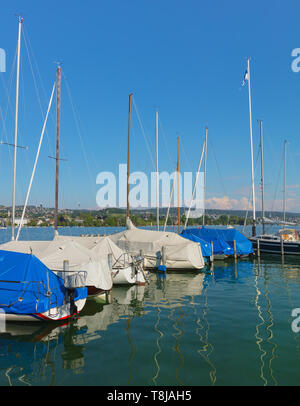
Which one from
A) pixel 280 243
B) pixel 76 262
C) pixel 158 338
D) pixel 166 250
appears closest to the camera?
pixel 158 338

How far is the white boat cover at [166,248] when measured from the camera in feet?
92.2

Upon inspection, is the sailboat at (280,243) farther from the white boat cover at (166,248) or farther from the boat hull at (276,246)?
the white boat cover at (166,248)

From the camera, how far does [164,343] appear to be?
11227mm

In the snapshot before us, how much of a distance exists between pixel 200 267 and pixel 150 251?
192 inches

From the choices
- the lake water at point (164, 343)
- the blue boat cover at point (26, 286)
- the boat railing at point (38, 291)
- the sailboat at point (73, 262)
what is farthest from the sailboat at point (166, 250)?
the boat railing at point (38, 291)

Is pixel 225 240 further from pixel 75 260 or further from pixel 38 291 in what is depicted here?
pixel 38 291

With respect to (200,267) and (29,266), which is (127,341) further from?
(200,267)

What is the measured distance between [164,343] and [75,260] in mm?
7755

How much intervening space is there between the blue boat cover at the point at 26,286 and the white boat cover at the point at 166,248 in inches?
605

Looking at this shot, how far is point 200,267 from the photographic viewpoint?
28.1 metres

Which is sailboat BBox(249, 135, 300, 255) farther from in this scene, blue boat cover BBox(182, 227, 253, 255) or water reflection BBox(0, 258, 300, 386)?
water reflection BBox(0, 258, 300, 386)

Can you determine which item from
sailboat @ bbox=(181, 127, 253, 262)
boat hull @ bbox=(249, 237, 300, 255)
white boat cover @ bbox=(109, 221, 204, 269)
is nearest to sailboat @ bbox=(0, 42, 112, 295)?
white boat cover @ bbox=(109, 221, 204, 269)

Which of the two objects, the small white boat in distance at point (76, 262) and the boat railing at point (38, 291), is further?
the small white boat in distance at point (76, 262)

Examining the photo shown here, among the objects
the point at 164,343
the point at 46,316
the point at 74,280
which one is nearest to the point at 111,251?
the point at 74,280
